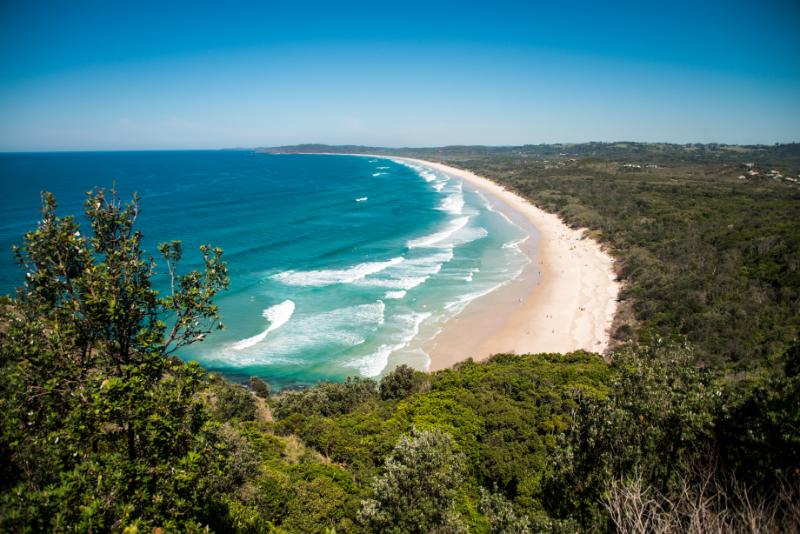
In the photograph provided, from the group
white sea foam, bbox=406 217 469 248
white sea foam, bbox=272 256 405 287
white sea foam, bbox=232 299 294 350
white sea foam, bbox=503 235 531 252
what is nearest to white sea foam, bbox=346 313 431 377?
white sea foam, bbox=232 299 294 350

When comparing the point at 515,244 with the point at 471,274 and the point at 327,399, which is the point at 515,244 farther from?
the point at 327,399

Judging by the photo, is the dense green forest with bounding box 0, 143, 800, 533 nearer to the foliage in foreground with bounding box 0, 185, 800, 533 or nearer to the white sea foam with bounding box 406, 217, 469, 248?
the foliage in foreground with bounding box 0, 185, 800, 533

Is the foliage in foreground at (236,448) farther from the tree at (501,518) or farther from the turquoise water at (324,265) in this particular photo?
the turquoise water at (324,265)

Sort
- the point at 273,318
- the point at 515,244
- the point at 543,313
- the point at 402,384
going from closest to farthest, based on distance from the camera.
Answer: the point at 402,384 < the point at 273,318 < the point at 543,313 < the point at 515,244

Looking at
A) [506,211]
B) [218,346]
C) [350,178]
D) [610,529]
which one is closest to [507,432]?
[610,529]

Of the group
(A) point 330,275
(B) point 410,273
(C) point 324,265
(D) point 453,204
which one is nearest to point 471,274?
(B) point 410,273

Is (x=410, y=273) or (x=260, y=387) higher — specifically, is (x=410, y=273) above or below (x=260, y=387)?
above
